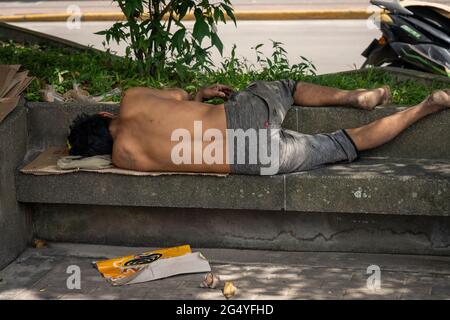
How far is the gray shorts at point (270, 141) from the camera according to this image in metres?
5.34

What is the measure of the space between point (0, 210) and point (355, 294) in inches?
80.1

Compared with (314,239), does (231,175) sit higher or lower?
higher

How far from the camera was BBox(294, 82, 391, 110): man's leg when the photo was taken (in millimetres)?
5668

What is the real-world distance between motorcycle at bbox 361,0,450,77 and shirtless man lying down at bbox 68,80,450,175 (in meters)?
1.64

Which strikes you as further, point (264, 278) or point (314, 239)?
point (314, 239)

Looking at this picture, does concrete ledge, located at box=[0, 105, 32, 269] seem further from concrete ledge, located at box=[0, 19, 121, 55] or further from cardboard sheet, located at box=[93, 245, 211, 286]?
concrete ledge, located at box=[0, 19, 121, 55]

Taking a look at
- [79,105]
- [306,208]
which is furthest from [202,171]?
[79,105]

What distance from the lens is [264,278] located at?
515 centimetres

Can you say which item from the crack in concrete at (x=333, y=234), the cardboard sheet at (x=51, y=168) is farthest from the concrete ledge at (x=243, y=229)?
the cardboard sheet at (x=51, y=168)

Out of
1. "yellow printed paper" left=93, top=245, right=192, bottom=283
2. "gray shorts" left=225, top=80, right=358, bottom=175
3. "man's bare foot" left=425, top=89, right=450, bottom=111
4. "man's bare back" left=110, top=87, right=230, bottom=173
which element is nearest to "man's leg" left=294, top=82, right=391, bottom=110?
"gray shorts" left=225, top=80, right=358, bottom=175

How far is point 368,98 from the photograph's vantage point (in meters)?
5.67

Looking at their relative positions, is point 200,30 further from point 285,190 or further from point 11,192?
point 11,192
